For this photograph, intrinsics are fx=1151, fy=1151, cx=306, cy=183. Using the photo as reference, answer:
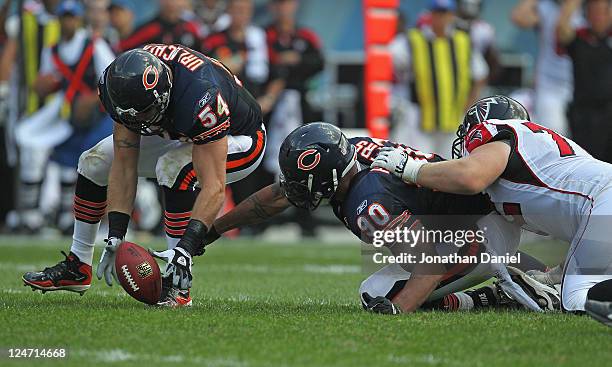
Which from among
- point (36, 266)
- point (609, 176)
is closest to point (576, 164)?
point (609, 176)

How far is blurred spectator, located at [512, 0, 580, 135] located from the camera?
1182cm

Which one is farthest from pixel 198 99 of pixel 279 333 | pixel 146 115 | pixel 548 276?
pixel 548 276

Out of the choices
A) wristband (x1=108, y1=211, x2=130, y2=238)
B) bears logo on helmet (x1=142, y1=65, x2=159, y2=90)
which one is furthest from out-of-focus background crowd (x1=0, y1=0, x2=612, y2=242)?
bears logo on helmet (x1=142, y1=65, x2=159, y2=90)

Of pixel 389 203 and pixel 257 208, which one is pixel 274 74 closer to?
pixel 257 208

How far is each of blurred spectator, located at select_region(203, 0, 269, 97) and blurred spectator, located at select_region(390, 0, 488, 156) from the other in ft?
4.96

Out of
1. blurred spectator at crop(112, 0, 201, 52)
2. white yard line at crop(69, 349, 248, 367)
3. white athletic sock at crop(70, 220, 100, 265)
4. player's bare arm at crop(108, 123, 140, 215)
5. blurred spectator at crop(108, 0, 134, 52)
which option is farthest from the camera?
blurred spectator at crop(108, 0, 134, 52)

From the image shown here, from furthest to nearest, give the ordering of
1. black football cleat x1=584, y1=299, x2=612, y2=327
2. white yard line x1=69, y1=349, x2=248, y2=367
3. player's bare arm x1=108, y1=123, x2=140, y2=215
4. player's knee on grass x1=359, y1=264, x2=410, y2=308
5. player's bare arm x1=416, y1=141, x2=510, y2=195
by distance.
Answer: player's bare arm x1=108, y1=123, x2=140, y2=215 < player's knee on grass x1=359, y1=264, x2=410, y2=308 < player's bare arm x1=416, y1=141, x2=510, y2=195 < black football cleat x1=584, y1=299, x2=612, y2=327 < white yard line x1=69, y1=349, x2=248, y2=367

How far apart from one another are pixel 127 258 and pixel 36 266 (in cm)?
299

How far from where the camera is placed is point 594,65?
37.5ft

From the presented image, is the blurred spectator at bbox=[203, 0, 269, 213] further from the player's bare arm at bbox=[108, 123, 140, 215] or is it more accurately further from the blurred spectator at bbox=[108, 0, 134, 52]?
the player's bare arm at bbox=[108, 123, 140, 215]

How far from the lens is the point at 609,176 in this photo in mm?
5074

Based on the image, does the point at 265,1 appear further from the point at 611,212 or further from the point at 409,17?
the point at 611,212

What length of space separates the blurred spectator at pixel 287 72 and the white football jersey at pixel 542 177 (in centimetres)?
716

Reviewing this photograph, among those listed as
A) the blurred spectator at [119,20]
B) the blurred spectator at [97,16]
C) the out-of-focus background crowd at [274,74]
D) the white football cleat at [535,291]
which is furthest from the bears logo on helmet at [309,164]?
the blurred spectator at [119,20]
